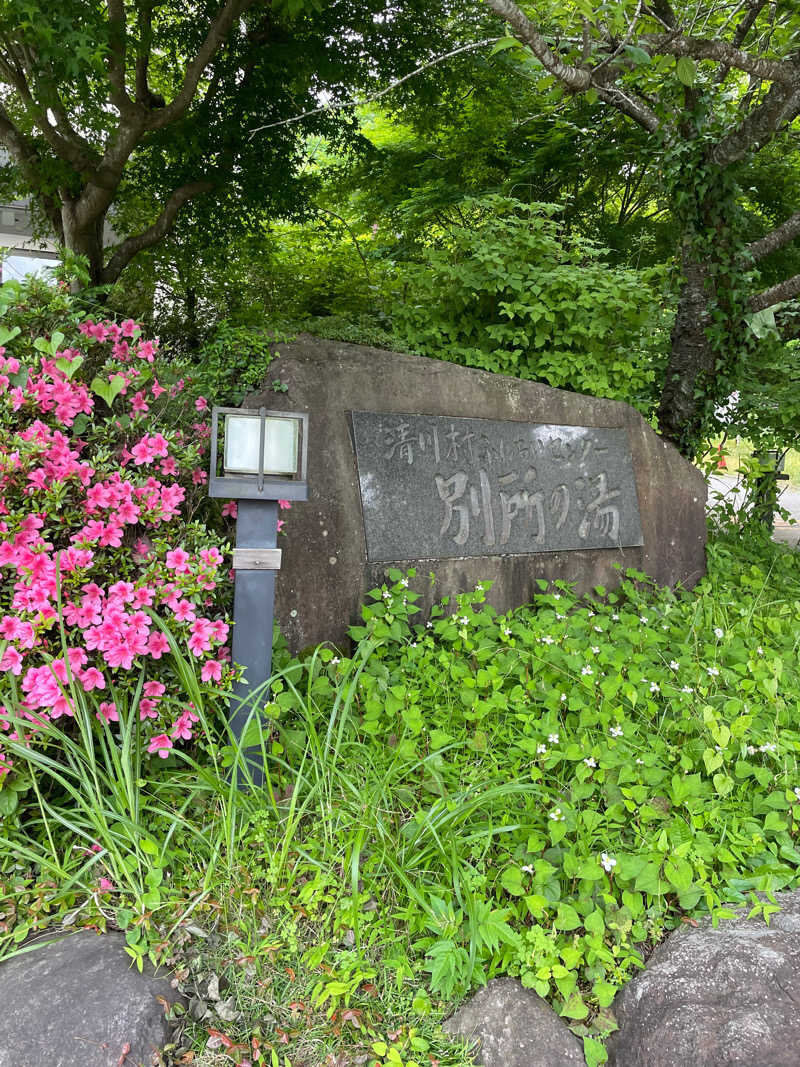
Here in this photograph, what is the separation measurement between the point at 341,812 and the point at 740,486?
5537 millimetres

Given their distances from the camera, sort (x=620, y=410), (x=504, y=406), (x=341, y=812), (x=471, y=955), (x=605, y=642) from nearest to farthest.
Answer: (x=471, y=955) < (x=341, y=812) < (x=605, y=642) < (x=504, y=406) < (x=620, y=410)

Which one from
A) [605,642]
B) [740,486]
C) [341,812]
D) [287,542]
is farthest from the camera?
[740,486]

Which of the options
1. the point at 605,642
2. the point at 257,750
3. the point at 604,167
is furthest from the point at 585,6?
the point at 604,167

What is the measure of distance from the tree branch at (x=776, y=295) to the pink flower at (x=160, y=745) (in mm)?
5387

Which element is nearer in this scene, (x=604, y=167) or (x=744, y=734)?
(x=744, y=734)

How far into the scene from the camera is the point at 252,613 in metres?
2.43

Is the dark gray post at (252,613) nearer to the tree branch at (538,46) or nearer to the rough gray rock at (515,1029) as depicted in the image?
the rough gray rock at (515,1029)

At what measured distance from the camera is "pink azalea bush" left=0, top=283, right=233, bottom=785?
221 cm

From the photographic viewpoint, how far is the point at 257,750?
8.15 feet

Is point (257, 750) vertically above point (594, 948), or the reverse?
point (257, 750)

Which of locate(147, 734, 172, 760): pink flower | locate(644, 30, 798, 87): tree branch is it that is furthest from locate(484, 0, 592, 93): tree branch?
locate(147, 734, 172, 760): pink flower

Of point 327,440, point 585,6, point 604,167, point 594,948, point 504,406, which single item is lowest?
point 594,948

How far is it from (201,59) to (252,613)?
17.4ft

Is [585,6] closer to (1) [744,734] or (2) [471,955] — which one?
(1) [744,734]
